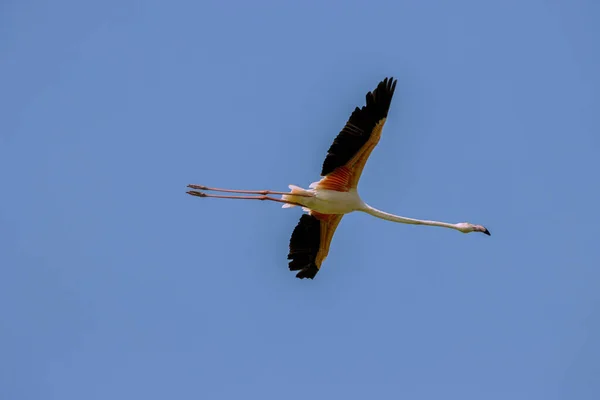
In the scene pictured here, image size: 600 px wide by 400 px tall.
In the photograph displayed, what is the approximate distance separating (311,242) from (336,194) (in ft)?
6.66

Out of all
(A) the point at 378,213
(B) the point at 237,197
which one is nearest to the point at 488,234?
(A) the point at 378,213

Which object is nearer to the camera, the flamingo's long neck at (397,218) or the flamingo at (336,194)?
the flamingo at (336,194)

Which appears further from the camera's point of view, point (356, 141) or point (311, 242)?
point (311, 242)

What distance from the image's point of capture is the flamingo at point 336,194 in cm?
2249

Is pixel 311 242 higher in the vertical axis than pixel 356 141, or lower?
lower

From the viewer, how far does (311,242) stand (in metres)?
25.8

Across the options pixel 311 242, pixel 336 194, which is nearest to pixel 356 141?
pixel 336 194

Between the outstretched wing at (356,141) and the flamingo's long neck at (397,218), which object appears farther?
the flamingo's long neck at (397,218)

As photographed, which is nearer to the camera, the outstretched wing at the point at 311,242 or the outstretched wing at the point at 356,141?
the outstretched wing at the point at 356,141

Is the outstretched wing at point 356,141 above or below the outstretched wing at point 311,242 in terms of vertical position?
above

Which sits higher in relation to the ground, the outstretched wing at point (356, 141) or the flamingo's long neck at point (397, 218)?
the outstretched wing at point (356, 141)

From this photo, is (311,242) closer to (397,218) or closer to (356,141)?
(397,218)

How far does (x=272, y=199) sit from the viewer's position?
80.3 ft

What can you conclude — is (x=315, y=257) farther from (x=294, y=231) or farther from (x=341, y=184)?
(x=341, y=184)
